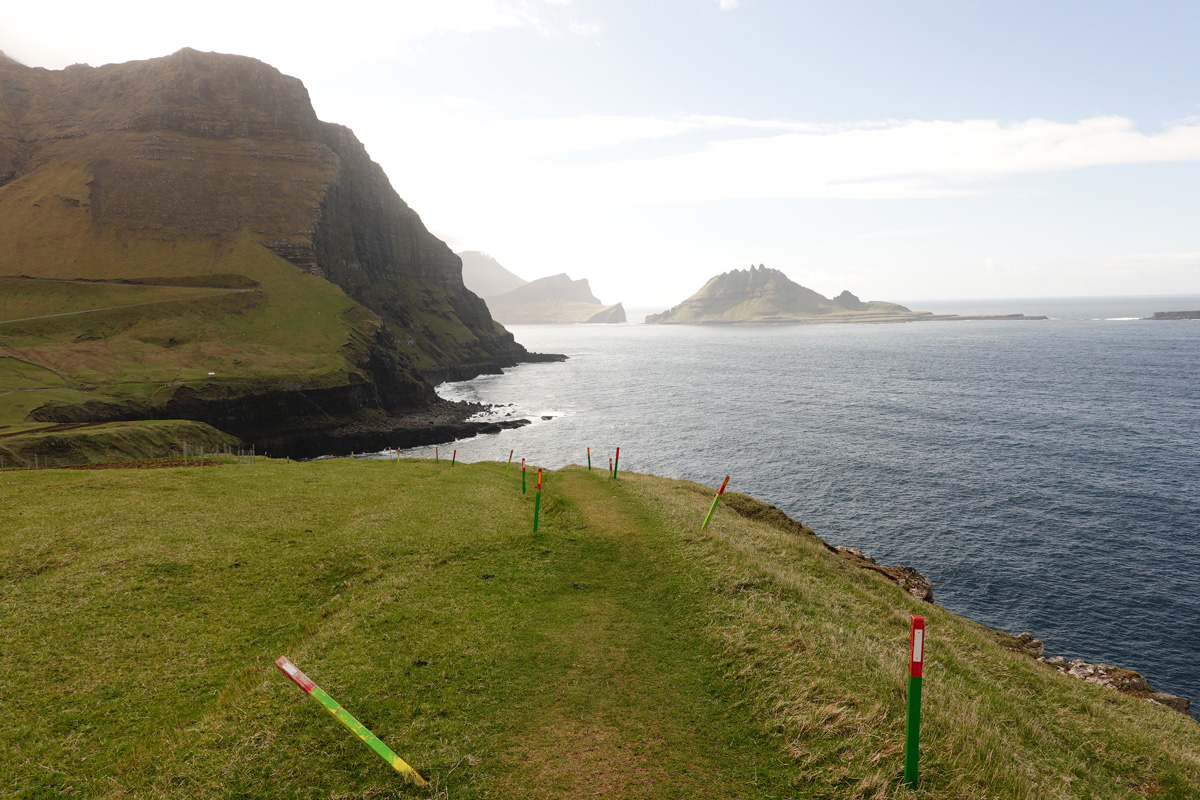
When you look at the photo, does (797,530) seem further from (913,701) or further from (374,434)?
(374,434)

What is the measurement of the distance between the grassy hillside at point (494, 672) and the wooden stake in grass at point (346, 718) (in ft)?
1.38

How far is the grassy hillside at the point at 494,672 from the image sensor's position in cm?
943

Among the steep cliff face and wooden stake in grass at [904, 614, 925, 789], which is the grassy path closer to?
wooden stake in grass at [904, 614, 925, 789]

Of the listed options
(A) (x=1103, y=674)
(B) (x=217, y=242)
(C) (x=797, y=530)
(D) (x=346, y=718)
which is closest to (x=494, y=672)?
(D) (x=346, y=718)

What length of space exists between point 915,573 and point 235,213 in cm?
15407

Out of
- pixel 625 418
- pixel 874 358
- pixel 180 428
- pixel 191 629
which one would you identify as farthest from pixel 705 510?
pixel 874 358

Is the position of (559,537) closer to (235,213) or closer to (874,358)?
(235,213)

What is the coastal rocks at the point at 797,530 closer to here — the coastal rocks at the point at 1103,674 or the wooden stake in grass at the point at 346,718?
the coastal rocks at the point at 1103,674

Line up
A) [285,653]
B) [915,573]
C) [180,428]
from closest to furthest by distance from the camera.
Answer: [285,653], [915,573], [180,428]

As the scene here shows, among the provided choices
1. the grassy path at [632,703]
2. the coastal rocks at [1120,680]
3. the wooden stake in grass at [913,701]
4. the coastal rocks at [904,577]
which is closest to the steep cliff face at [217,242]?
the grassy path at [632,703]

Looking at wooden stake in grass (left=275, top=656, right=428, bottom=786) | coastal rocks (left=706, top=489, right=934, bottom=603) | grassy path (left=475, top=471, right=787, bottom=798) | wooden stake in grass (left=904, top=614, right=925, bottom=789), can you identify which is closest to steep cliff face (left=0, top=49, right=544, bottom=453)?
coastal rocks (left=706, top=489, right=934, bottom=603)

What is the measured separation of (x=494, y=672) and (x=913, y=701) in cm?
860

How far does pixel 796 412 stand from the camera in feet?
329

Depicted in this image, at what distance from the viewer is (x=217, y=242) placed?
124 meters
